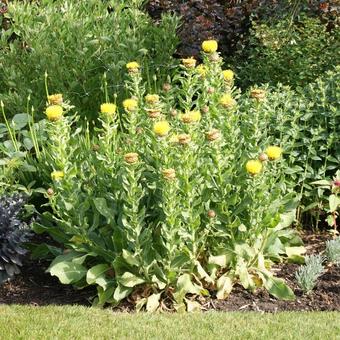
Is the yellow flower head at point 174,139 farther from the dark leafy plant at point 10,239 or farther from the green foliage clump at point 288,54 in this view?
the green foliage clump at point 288,54

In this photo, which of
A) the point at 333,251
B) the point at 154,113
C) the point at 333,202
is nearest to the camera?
the point at 154,113

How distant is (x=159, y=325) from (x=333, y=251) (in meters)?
1.35

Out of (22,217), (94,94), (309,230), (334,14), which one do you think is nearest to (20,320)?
(22,217)

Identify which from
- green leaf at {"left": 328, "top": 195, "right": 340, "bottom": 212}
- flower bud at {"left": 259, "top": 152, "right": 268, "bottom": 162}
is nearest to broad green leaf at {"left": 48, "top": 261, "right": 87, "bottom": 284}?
flower bud at {"left": 259, "top": 152, "right": 268, "bottom": 162}

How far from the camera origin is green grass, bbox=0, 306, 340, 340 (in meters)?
3.93

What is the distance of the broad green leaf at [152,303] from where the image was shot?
427 cm

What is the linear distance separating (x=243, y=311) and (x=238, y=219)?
1.77ft

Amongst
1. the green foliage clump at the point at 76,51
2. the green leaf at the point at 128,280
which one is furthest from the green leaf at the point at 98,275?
the green foliage clump at the point at 76,51

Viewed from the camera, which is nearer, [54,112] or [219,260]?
[54,112]

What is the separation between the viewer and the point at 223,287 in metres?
4.42

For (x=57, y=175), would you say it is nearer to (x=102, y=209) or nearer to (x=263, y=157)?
(x=102, y=209)

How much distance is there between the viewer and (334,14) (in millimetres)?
7234

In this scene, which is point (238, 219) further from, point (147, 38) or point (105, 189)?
point (147, 38)

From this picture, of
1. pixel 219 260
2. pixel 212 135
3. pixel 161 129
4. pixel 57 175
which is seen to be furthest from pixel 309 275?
pixel 57 175
